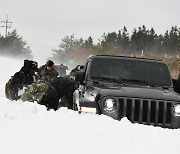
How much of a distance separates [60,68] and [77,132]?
20.4 metres

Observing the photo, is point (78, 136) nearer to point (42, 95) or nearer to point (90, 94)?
point (90, 94)

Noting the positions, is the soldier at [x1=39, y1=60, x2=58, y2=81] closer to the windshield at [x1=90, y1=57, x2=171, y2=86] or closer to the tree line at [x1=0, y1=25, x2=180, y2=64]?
the windshield at [x1=90, y1=57, x2=171, y2=86]

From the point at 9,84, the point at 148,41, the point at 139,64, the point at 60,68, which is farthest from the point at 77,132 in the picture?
the point at 148,41

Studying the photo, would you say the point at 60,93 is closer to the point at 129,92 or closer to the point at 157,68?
the point at 157,68

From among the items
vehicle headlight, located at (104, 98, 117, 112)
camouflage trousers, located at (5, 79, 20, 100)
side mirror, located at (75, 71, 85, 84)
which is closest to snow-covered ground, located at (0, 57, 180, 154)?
vehicle headlight, located at (104, 98, 117, 112)

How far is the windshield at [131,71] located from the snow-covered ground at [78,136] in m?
1.63

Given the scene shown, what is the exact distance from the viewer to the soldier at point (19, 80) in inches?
400

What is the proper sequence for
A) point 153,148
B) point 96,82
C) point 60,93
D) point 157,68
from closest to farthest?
point 153,148, point 96,82, point 157,68, point 60,93

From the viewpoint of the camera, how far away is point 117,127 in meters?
4.54

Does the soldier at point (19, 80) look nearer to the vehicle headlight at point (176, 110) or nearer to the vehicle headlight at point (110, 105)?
the vehicle headlight at point (110, 105)

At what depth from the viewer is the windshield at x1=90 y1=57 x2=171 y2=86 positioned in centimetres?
652

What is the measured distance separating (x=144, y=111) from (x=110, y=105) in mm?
447

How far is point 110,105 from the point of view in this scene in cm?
524

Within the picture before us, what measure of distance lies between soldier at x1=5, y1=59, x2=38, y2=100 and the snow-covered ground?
16.7 feet
